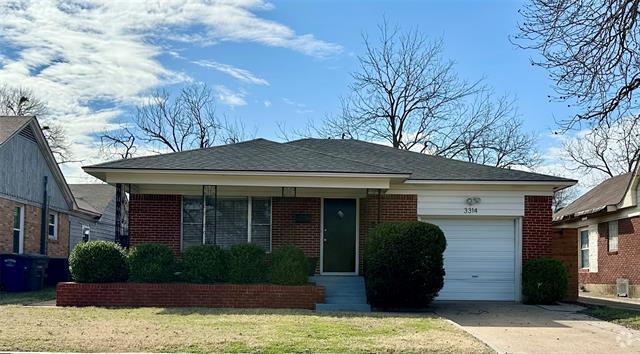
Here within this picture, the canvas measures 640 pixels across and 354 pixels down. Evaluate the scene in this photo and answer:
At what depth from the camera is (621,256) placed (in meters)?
23.0

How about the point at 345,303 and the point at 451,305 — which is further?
the point at 451,305

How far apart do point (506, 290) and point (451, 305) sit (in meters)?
2.12

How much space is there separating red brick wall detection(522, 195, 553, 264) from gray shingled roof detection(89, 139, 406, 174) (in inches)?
144

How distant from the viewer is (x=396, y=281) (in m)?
14.8

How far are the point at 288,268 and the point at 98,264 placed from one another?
4.24 m

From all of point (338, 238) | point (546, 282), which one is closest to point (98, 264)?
point (338, 238)

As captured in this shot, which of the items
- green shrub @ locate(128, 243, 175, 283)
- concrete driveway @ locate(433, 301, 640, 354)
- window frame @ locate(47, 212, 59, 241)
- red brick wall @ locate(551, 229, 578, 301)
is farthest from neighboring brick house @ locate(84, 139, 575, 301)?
window frame @ locate(47, 212, 59, 241)

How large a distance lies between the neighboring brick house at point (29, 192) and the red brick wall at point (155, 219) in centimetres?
720

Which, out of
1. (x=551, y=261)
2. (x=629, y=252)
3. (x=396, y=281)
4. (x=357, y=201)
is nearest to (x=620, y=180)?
(x=629, y=252)

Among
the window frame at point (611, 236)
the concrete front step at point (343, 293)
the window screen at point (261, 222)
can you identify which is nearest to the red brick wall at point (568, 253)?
the concrete front step at point (343, 293)

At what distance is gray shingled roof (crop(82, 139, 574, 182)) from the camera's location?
16.4 meters

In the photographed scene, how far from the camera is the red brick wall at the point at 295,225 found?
59.3 ft

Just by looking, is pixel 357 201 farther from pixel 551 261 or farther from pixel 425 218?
pixel 551 261

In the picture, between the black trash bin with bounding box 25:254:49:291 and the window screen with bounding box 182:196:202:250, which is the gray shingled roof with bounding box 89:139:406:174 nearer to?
the window screen with bounding box 182:196:202:250
